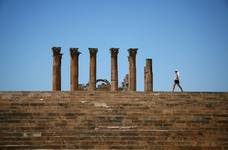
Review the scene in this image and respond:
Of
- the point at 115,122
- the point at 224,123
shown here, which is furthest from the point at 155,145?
the point at 224,123

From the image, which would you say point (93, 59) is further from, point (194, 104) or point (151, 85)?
point (194, 104)

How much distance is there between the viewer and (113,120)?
55.7 feet

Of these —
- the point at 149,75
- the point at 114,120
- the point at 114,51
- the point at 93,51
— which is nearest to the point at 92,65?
the point at 93,51

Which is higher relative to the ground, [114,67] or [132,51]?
[132,51]

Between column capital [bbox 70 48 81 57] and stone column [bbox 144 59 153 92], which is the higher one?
column capital [bbox 70 48 81 57]

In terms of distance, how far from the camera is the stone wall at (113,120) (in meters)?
15.4

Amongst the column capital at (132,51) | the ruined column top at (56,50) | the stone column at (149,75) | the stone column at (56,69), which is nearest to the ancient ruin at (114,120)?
the stone column at (149,75)

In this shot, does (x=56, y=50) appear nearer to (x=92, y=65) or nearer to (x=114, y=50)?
(x=92, y=65)

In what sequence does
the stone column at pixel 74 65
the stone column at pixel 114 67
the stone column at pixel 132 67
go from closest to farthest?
the stone column at pixel 74 65, the stone column at pixel 114 67, the stone column at pixel 132 67

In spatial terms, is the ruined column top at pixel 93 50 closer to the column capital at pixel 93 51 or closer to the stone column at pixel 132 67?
the column capital at pixel 93 51

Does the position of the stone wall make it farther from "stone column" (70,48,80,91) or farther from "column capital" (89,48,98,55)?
"column capital" (89,48,98,55)

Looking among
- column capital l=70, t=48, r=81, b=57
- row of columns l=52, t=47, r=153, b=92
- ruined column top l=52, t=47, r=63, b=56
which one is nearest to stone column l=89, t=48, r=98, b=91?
row of columns l=52, t=47, r=153, b=92

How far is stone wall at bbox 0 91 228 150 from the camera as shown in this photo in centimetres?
1539

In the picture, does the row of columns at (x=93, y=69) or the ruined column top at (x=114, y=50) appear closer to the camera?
the row of columns at (x=93, y=69)
